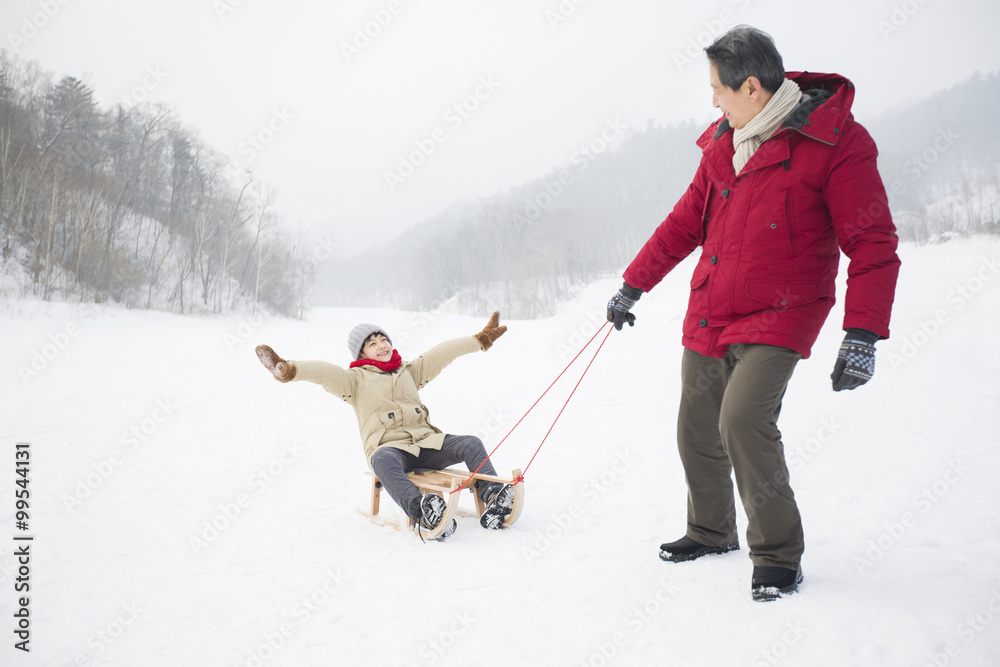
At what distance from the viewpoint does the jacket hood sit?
1771 millimetres

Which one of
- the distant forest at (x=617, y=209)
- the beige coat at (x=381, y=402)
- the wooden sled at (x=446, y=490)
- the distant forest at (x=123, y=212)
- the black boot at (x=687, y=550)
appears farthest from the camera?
the distant forest at (x=617, y=209)

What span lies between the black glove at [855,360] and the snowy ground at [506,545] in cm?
69

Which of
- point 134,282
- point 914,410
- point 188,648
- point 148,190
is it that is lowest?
point 914,410

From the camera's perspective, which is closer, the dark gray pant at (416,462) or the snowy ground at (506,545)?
the snowy ground at (506,545)

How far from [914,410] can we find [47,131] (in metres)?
30.3

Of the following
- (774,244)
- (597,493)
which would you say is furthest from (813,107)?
(597,493)

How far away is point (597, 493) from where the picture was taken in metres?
3.29

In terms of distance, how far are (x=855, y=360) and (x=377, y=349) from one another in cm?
248

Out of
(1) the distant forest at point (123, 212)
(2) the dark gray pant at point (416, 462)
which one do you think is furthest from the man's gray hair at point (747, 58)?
(1) the distant forest at point (123, 212)

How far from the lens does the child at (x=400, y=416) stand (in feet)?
9.26

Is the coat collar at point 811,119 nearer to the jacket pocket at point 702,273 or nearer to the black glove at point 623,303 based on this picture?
the jacket pocket at point 702,273

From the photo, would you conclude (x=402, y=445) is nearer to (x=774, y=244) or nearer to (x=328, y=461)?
(x=328, y=461)

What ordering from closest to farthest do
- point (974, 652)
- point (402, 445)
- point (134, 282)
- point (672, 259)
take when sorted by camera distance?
point (974, 652)
point (672, 259)
point (402, 445)
point (134, 282)

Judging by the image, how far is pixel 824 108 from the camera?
179cm
